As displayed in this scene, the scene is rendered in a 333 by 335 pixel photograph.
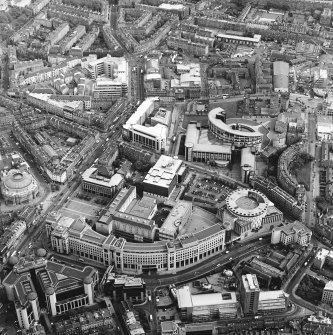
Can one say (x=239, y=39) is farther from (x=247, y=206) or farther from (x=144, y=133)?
(x=247, y=206)

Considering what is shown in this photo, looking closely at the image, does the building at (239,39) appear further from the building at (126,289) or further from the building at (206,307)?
the building at (206,307)

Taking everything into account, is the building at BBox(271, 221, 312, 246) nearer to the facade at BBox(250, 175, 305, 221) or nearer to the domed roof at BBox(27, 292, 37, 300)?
the facade at BBox(250, 175, 305, 221)

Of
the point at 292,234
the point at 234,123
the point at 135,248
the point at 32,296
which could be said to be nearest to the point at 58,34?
the point at 234,123

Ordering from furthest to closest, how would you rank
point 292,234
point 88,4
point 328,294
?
point 88,4 < point 292,234 < point 328,294

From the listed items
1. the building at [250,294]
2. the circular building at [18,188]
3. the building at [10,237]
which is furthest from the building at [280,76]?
the building at [10,237]

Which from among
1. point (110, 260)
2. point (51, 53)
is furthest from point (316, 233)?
point (51, 53)

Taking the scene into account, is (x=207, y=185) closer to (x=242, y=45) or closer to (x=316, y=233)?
(x=316, y=233)
